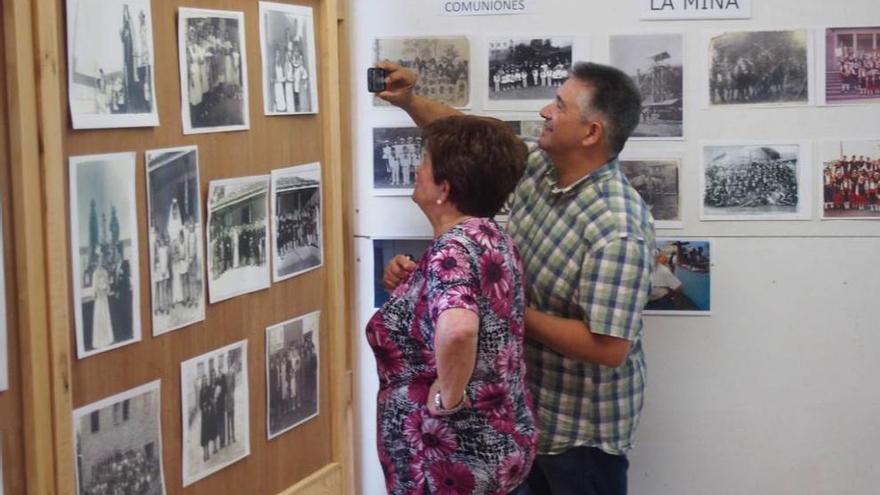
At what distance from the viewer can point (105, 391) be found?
1.94 meters

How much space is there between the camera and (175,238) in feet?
6.88

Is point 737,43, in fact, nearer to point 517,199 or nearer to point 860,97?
point 860,97

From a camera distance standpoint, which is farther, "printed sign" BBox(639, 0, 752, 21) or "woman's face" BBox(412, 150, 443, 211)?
"printed sign" BBox(639, 0, 752, 21)

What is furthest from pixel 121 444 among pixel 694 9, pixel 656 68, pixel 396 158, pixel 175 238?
pixel 694 9

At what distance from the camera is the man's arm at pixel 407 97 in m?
2.80

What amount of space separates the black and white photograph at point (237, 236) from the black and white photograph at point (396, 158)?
72 cm

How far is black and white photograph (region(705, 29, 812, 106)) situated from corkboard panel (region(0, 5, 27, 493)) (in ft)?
6.02

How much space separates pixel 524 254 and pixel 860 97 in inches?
39.8

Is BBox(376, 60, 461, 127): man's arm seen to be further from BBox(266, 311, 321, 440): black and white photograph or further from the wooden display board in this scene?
BBox(266, 311, 321, 440): black and white photograph

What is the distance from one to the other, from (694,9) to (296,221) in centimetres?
119

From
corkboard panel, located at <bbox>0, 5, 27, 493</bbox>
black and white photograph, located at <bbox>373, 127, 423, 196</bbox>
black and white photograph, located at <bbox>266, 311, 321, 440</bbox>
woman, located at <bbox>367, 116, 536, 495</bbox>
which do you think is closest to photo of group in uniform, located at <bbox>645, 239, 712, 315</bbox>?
black and white photograph, located at <bbox>373, 127, 423, 196</bbox>

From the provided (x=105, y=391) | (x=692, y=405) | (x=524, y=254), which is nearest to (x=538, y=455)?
(x=524, y=254)

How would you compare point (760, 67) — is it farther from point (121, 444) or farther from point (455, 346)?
point (121, 444)

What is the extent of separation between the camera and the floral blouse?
2.19m
